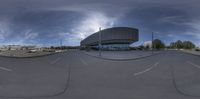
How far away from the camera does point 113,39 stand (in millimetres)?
1663

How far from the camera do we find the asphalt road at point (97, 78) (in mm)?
1788

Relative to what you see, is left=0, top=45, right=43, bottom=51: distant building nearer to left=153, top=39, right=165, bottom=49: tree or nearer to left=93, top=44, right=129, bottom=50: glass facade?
left=93, top=44, right=129, bottom=50: glass facade

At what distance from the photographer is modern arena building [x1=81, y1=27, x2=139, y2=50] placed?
5.31 feet

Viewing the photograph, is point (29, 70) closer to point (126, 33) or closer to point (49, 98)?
point (49, 98)

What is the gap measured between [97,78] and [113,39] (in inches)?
16.0

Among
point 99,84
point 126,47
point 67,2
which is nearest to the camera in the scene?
point 67,2

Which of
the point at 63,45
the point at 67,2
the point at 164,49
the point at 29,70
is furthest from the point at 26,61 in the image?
the point at 164,49

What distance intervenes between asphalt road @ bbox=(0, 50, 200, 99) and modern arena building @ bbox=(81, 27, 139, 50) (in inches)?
5.8

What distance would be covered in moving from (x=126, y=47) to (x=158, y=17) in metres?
0.35

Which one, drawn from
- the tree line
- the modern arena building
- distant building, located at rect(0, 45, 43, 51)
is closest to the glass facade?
the modern arena building

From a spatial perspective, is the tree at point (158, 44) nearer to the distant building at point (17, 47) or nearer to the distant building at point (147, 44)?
the distant building at point (147, 44)

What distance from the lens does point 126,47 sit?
172cm

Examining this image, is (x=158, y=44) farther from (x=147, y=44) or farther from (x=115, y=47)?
(x=115, y=47)

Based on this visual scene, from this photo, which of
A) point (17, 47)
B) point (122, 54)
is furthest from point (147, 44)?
point (17, 47)
